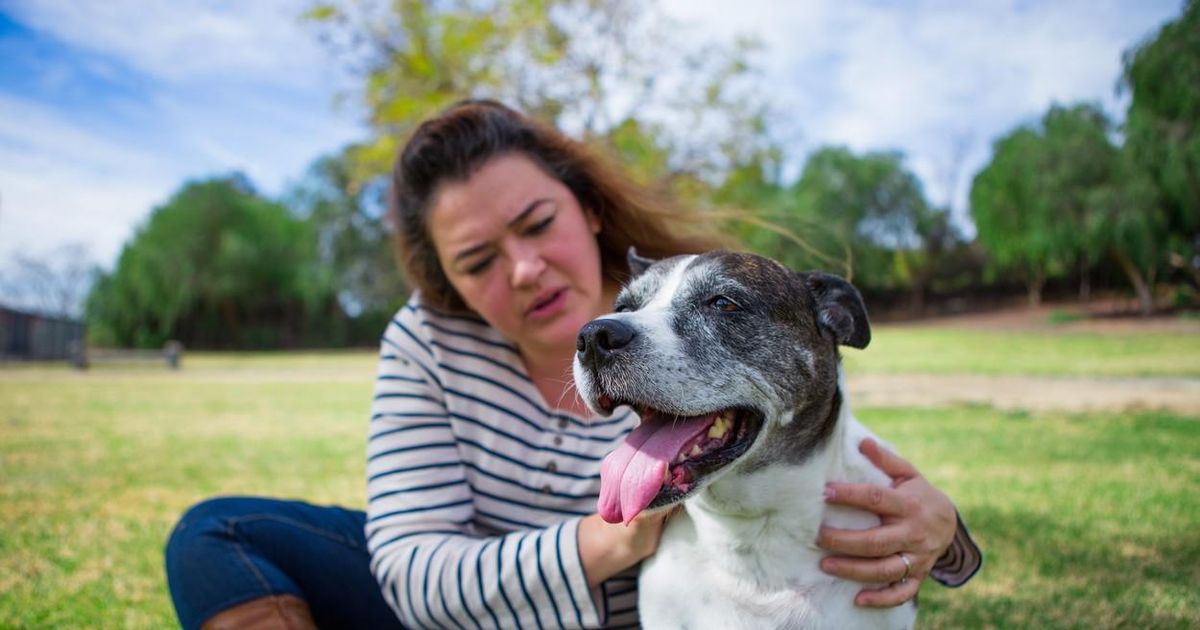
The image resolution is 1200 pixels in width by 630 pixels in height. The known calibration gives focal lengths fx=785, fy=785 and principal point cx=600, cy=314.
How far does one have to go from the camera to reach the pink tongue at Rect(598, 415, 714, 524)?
1.79 metres

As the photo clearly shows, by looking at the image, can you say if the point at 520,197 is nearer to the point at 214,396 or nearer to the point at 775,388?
the point at 775,388

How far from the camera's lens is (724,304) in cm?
218

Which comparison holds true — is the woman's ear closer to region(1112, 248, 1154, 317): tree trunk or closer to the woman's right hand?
the woman's right hand

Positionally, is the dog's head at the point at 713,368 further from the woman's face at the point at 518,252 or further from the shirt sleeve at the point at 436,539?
the shirt sleeve at the point at 436,539

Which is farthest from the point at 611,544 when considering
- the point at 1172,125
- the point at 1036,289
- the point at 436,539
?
the point at 1036,289

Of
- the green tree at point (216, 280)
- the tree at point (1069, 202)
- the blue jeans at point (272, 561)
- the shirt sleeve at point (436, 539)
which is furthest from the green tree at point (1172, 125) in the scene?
the green tree at point (216, 280)

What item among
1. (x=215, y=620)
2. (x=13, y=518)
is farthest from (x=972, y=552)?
(x=13, y=518)

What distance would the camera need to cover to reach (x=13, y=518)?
16.5 feet

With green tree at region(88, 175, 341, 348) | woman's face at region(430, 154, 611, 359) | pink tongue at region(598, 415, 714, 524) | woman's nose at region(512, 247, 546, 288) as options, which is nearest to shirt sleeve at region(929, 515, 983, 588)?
pink tongue at region(598, 415, 714, 524)

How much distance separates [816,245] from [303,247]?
42.0 m

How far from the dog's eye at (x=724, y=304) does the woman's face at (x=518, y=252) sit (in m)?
0.63

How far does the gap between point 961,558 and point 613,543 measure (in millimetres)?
1132

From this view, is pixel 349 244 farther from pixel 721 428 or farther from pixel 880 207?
pixel 721 428

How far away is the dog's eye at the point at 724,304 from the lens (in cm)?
217
